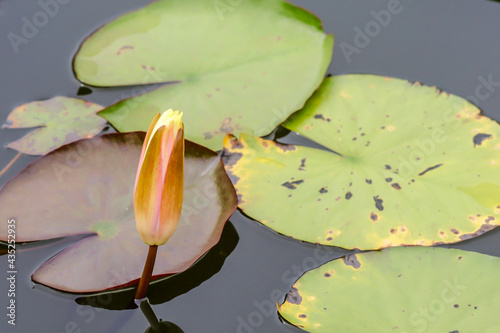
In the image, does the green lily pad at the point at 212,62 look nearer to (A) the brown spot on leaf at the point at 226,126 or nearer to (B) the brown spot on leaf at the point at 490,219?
(A) the brown spot on leaf at the point at 226,126

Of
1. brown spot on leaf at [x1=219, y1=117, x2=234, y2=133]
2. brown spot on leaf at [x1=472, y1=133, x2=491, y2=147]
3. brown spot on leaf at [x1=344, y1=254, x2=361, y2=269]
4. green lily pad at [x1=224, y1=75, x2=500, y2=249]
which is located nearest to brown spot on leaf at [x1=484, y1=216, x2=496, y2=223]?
green lily pad at [x1=224, y1=75, x2=500, y2=249]

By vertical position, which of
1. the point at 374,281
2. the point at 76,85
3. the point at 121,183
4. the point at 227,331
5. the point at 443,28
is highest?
the point at 443,28

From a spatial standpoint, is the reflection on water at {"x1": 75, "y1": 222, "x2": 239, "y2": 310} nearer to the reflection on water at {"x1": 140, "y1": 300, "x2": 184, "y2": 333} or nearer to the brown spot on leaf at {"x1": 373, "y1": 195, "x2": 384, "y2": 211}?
the reflection on water at {"x1": 140, "y1": 300, "x2": 184, "y2": 333}

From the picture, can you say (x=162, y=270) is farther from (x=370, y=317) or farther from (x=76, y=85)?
(x=76, y=85)

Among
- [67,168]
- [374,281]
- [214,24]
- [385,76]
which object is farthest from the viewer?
[214,24]

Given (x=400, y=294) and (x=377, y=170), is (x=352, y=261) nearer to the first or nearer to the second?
(x=400, y=294)

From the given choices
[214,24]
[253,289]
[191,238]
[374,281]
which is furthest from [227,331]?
[214,24]

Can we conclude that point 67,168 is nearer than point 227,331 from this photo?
No
